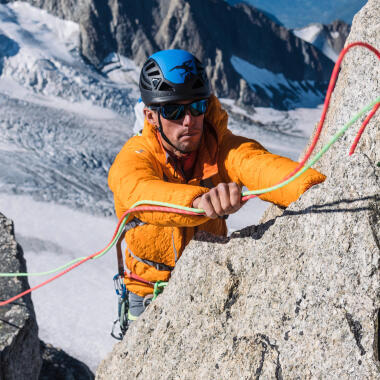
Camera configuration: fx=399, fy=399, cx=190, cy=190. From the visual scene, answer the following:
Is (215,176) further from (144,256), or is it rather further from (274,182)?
(144,256)

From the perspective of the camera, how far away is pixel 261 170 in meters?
2.73

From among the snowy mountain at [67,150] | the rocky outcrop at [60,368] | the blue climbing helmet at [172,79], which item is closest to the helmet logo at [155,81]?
the blue climbing helmet at [172,79]

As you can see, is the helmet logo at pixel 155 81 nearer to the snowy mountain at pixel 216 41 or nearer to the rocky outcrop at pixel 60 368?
the rocky outcrop at pixel 60 368

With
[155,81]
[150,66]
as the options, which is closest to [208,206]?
[155,81]

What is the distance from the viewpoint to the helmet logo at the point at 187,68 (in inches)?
129

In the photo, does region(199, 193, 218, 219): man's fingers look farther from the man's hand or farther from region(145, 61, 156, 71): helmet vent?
region(145, 61, 156, 71): helmet vent

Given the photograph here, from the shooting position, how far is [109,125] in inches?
1294

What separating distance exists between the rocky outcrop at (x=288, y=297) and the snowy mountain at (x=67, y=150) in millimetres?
9189

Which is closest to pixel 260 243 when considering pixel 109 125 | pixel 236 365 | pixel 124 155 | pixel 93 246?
pixel 236 365

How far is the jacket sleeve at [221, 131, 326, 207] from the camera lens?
264 cm

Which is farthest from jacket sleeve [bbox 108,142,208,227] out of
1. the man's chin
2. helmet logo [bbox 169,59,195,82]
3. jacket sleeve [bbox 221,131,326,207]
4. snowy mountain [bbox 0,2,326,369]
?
snowy mountain [bbox 0,2,326,369]

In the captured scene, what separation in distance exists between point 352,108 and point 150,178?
192 centimetres

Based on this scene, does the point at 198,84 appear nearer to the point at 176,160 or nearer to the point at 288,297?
the point at 176,160

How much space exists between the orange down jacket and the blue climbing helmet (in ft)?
0.65
